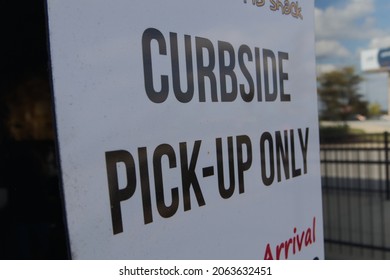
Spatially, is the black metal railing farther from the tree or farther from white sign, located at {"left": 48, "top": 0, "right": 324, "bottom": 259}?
the tree

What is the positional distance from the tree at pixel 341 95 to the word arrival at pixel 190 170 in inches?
776

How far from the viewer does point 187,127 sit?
1211 millimetres

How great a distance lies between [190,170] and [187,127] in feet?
0.44

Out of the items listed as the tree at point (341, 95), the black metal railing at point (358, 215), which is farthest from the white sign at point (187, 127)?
the tree at point (341, 95)

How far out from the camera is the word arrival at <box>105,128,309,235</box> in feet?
3.35

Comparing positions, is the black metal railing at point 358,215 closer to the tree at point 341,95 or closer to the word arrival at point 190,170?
the word arrival at point 190,170

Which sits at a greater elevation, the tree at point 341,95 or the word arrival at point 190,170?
the tree at point 341,95

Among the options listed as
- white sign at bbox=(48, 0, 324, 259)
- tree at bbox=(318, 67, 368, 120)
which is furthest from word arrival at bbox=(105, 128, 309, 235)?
tree at bbox=(318, 67, 368, 120)

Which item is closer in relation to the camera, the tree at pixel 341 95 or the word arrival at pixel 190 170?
the word arrival at pixel 190 170

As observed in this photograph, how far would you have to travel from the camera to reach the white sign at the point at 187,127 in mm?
930
